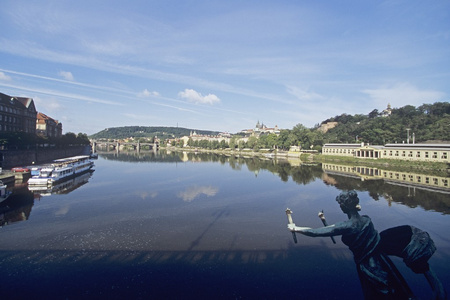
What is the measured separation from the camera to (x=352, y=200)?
233 inches

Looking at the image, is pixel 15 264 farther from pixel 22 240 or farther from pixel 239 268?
pixel 239 268

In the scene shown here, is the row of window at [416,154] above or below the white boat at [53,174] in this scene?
above

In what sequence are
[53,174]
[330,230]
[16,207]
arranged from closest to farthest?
[330,230], [16,207], [53,174]

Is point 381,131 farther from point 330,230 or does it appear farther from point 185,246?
→ point 330,230

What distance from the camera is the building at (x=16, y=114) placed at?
56.6 meters

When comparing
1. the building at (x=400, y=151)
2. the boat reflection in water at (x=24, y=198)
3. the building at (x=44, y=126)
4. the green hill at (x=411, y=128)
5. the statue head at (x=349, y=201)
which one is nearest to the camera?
the statue head at (x=349, y=201)

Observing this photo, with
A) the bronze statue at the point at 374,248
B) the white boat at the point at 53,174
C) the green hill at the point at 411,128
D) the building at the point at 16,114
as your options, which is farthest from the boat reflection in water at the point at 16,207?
the green hill at the point at 411,128

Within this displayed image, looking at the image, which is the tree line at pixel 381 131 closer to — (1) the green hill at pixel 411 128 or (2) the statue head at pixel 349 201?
(1) the green hill at pixel 411 128

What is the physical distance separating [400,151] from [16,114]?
85.2 m

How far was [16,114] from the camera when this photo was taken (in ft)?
201

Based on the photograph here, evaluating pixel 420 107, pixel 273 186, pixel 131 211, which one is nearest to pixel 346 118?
pixel 420 107

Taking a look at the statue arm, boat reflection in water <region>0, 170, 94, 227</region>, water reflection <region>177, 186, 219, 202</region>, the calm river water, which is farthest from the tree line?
the statue arm

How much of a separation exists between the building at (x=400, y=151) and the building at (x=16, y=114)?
81096mm

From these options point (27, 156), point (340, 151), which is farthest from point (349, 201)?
point (340, 151)
